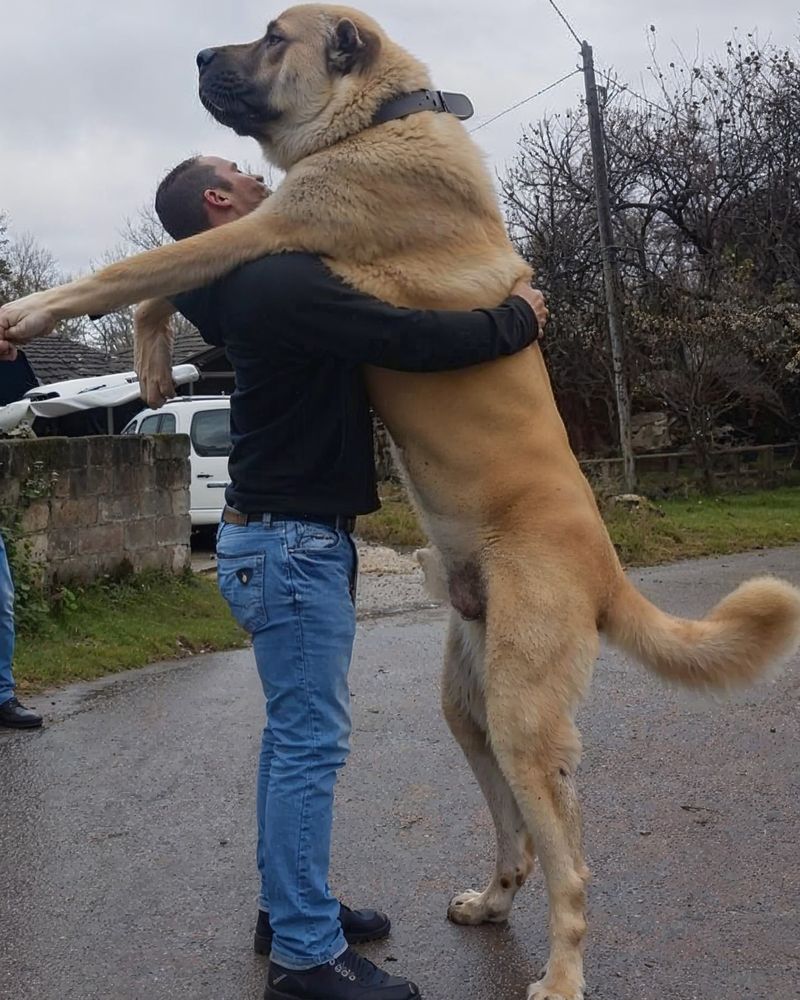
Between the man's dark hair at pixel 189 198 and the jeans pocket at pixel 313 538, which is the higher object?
the man's dark hair at pixel 189 198

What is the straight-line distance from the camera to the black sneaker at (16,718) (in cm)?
546

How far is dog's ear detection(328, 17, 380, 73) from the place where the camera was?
A: 304 centimetres

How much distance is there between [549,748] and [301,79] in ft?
6.45

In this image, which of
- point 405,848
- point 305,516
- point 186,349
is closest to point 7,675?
point 405,848

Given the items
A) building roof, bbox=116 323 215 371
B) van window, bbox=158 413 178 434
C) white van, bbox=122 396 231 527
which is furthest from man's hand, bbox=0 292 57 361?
building roof, bbox=116 323 215 371

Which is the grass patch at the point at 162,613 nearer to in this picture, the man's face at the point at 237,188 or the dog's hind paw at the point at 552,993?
the man's face at the point at 237,188

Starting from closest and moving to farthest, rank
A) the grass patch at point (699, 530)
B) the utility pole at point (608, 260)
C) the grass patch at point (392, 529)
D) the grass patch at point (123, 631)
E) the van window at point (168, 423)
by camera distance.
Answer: the grass patch at point (123, 631)
the grass patch at point (699, 530)
the grass patch at point (392, 529)
the van window at point (168, 423)
the utility pole at point (608, 260)

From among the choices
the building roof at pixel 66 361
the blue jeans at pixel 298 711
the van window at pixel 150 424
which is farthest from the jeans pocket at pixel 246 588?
the building roof at pixel 66 361

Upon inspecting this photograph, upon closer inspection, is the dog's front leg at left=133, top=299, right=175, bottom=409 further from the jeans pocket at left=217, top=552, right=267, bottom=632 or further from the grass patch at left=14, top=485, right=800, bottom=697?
the grass patch at left=14, top=485, right=800, bottom=697

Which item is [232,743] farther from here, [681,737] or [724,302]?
[724,302]

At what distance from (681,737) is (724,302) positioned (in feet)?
54.4

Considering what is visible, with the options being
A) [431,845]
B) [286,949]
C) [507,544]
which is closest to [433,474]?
[507,544]

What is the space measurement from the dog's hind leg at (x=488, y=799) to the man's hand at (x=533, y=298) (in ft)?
3.03

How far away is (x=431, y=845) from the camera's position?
12.9 ft
